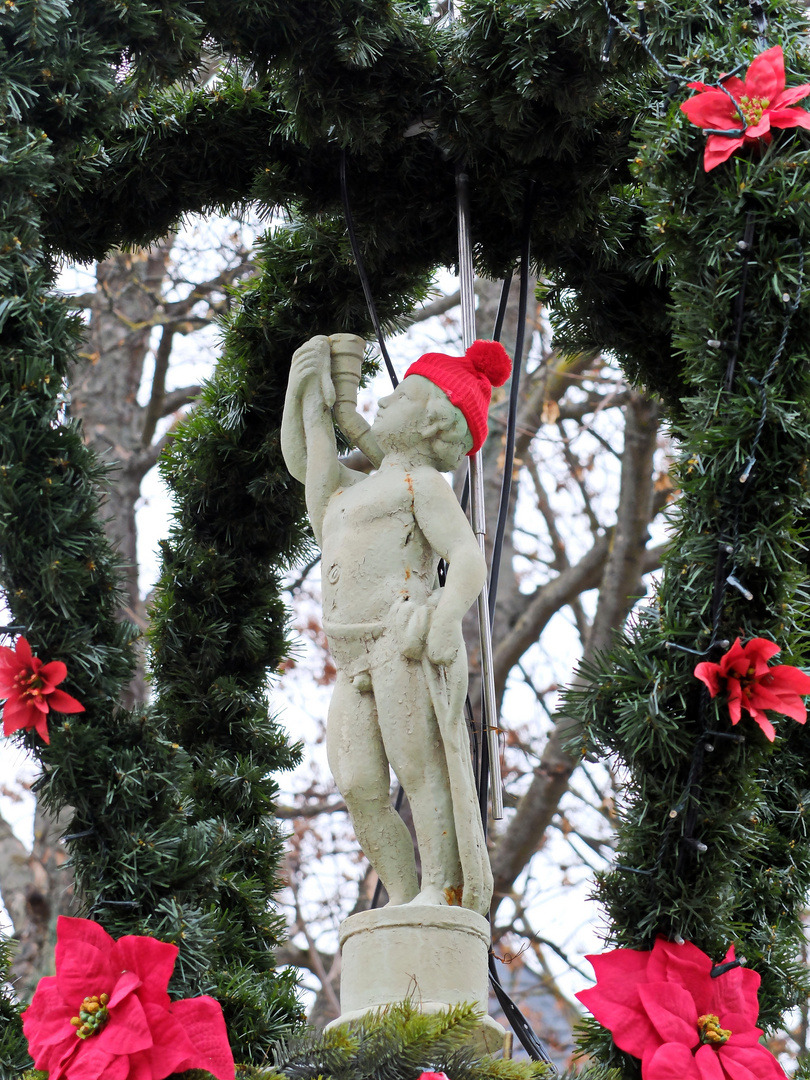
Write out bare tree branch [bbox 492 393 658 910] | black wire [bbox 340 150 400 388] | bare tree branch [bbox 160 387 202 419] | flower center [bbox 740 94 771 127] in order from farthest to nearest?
bare tree branch [bbox 160 387 202 419], bare tree branch [bbox 492 393 658 910], black wire [bbox 340 150 400 388], flower center [bbox 740 94 771 127]

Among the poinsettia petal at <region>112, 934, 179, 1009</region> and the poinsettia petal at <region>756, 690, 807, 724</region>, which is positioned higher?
the poinsettia petal at <region>756, 690, 807, 724</region>

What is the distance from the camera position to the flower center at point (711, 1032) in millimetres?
1703

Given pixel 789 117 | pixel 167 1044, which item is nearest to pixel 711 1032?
pixel 167 1044

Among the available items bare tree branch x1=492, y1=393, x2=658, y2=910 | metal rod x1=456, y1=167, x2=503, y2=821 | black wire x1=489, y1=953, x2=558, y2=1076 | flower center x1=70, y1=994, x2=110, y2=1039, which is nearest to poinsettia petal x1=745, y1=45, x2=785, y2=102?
metal rod x1=456, y1=167, x2=503, y2=821

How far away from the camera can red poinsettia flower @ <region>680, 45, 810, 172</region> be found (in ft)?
6.00

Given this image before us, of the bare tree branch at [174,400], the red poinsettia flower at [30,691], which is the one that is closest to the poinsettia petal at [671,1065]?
the red poinsettia flower at [30,691]

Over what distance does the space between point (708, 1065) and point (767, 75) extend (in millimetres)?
1344

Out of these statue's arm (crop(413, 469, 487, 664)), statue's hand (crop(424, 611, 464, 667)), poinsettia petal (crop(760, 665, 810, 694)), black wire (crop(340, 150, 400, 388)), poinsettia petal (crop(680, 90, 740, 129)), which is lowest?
poinsettia petal (crop(760, 665, 810, 694))

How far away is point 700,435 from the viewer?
179 cm

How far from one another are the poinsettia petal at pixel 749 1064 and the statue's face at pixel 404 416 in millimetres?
1080

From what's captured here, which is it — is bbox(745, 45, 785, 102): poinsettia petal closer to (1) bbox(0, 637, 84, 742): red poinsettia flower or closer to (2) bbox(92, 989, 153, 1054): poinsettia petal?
(1) bbox(0, 637, 84, 742): red poinsettia flower

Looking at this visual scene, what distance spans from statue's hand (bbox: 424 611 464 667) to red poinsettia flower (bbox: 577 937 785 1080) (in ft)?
1.67

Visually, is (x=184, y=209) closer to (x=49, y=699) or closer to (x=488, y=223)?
(x=488, y=223)

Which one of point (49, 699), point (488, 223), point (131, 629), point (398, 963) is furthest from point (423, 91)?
point (398, 963)
